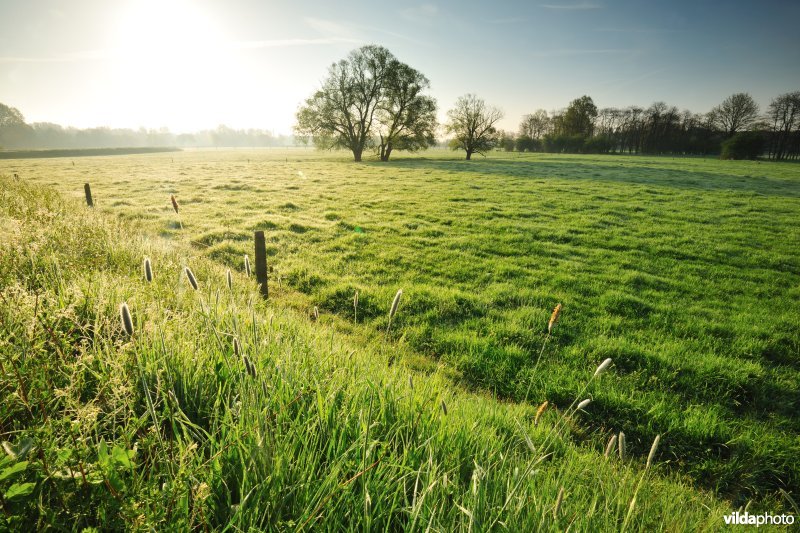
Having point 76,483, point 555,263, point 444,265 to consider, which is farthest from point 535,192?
point 76,483

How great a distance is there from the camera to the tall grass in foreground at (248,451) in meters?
1.63

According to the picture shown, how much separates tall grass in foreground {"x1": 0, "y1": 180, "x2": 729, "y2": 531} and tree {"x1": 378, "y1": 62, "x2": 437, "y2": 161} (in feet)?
182

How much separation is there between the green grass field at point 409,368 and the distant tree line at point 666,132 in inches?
2556

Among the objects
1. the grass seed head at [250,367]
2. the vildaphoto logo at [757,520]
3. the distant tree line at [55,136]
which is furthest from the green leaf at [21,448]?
the distant tree line at [55,136]

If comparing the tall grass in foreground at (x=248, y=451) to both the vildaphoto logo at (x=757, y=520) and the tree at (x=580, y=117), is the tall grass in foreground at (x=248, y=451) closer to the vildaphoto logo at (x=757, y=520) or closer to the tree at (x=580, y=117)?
the vildaphoto logo at (x=757, y=520)

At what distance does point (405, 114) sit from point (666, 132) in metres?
77.2

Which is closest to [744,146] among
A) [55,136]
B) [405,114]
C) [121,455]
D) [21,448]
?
[405,114]

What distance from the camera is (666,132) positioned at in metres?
89.6

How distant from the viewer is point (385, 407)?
2.81 m

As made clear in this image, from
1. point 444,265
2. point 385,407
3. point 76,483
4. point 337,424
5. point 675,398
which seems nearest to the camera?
point 76,483

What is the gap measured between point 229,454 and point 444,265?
9.05 m

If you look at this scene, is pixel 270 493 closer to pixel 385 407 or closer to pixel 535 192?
pixel 385 407

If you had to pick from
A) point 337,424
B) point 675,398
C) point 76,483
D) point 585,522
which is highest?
point 76,483

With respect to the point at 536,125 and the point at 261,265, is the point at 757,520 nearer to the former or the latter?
the point at 261,265
